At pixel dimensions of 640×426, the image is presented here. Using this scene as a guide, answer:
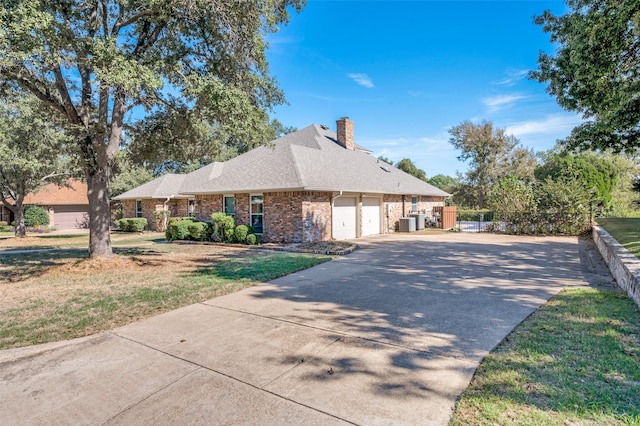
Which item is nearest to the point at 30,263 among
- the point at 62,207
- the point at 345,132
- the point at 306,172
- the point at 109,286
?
the point at 109,286

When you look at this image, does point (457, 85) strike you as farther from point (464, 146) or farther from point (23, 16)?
point (464, 146)

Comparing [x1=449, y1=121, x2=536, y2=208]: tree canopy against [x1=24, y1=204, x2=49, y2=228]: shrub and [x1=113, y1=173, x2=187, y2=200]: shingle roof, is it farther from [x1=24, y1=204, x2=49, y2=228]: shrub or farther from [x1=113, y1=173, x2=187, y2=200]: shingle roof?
[x1=24, y1=204, x2=49, y2=228]: shrub

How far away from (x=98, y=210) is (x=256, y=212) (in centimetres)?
685

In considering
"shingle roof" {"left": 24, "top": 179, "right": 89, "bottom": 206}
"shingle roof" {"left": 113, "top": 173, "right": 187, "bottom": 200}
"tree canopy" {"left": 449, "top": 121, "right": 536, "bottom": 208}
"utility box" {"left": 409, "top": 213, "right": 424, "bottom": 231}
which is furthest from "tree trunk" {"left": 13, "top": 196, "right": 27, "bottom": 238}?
"tree canopy" {"left": 449, "top": 121, "right": 536, "bottom": 208}

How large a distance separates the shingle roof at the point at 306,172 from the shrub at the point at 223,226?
135cm

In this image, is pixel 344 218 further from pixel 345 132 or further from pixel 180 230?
pixel 180 230

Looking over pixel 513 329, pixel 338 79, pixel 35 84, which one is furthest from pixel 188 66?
pixel 338 79

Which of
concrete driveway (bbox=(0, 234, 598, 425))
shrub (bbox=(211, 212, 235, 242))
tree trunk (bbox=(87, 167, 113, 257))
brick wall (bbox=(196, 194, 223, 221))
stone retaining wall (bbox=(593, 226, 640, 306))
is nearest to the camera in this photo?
concrete driveway (bbox=(0, 234, 598, 425))

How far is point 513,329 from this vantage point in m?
4.62

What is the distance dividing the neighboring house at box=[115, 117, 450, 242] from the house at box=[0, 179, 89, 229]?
14242mm

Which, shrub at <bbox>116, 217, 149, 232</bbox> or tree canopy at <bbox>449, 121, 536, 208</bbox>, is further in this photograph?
tree canopy at <bbox>449, 121, 536, 208</bbox>

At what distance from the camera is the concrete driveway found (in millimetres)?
2947

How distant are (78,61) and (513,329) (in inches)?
398

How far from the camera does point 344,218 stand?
16.6 meters
